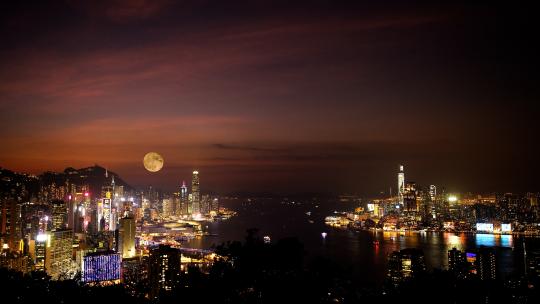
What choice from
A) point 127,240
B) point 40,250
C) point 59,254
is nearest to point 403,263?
point 59,254

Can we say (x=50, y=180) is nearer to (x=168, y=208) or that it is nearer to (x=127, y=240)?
(x=127, y=240)

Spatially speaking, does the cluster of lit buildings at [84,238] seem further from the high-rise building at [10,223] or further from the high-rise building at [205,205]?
the high-rise building at [205,205]

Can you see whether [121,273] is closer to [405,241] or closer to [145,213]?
[405,241]

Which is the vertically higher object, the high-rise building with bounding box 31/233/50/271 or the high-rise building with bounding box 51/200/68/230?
the high-rise building with bounding box 51/200/68/230

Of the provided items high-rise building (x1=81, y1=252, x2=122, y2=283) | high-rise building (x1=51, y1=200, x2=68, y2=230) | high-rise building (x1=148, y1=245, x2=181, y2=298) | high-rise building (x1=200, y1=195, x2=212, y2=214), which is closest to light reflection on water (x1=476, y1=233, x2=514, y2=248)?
high-rise building (x1=148, y1=245, x2=181, y2=298)

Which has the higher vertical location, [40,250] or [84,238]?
[40,250]

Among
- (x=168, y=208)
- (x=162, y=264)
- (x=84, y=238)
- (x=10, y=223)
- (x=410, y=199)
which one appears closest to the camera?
(x=162, y=264)

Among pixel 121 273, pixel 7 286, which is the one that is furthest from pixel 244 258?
pixel 121 273

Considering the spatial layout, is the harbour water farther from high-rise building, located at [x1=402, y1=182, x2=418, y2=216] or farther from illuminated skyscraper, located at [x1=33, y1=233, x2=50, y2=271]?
high-rise building, located at [x1=402, y1=182, x2=418, y2=216]
